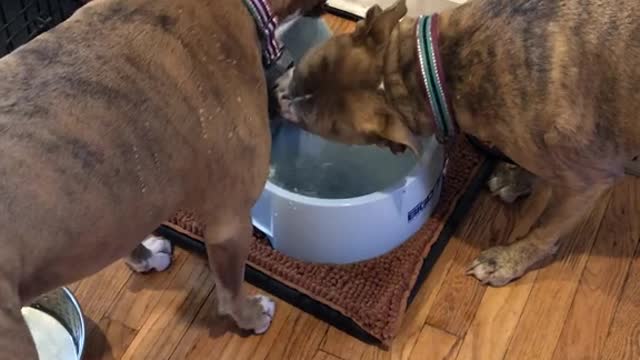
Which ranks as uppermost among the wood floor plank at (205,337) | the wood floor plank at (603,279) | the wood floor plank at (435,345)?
the wood floor plank at (205,337)

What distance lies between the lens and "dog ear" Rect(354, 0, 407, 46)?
175 cm

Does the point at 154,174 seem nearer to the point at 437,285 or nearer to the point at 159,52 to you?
the point at 159,52

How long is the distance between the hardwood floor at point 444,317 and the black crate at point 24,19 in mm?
712

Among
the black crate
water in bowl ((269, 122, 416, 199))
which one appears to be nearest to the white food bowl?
water in bowl ((269, 122, 416, 199))

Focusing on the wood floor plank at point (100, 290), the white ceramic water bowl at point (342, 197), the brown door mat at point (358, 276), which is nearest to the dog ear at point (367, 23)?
the white ceramic water bowl at point (342, 197)

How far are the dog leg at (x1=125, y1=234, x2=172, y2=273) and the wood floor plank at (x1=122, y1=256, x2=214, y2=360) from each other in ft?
0.16

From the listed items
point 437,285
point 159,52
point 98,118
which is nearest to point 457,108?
point 437,285

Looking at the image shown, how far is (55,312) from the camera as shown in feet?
6.33

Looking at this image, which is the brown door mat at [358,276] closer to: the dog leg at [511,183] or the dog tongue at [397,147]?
the dog leg at [511,183]

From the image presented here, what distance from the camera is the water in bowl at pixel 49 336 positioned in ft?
6.21

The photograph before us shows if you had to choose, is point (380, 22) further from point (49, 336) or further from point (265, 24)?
point (49, 336)

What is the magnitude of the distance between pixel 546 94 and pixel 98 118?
3.00ft

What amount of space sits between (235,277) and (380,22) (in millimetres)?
630

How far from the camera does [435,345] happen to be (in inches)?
78.7
